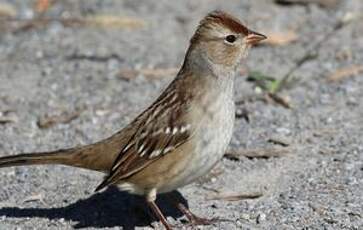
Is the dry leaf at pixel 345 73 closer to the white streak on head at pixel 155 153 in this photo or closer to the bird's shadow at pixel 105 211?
the bird's shadow at pixel 105 211

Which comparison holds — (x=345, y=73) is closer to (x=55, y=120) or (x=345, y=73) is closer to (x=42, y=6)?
(x=55, y=120)

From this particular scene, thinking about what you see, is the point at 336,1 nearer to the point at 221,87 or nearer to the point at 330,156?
the point at 330,156

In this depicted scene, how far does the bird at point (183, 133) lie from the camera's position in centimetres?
627

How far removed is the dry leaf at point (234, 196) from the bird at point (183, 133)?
0.52 meters

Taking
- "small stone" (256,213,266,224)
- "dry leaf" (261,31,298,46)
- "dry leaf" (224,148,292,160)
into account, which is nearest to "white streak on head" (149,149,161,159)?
"small stone" (256,213,266,224)

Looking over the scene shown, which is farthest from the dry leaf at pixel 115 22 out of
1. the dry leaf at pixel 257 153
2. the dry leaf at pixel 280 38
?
the dry leaf at pixel 257 153

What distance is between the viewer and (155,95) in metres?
8.89

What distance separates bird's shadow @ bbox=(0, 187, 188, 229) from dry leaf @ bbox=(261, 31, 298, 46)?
126 inches

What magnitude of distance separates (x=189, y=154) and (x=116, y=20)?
14.8 ft

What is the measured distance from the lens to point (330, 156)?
7.47 m

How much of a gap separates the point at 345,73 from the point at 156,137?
3087 mm

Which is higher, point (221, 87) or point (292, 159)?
point (221, 87)

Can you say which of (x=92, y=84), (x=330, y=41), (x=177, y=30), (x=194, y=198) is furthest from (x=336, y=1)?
(x=194, y=198)

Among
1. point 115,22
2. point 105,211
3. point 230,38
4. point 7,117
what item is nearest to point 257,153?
point 230,38
